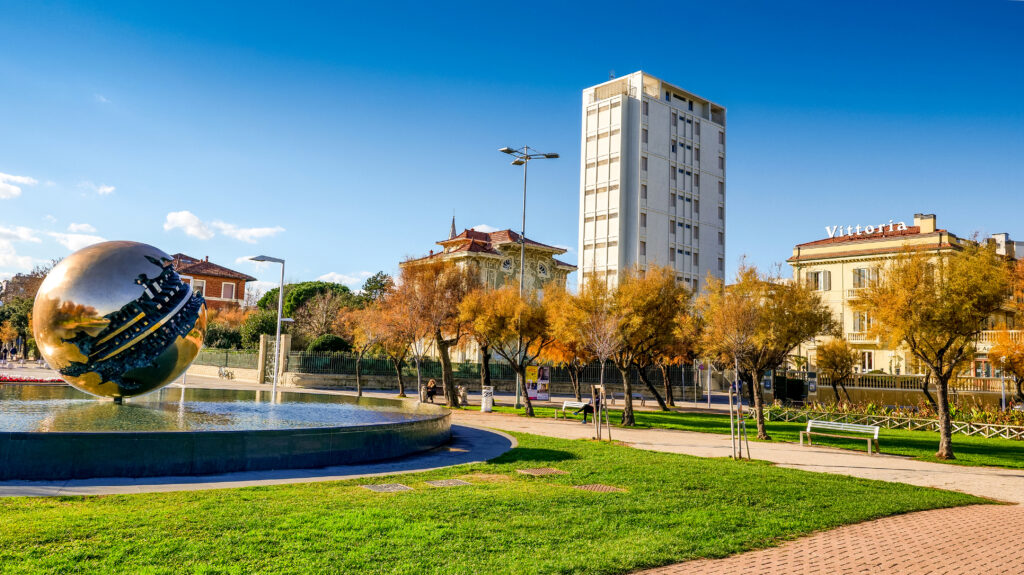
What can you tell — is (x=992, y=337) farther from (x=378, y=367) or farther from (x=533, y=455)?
(x=533, y=455)

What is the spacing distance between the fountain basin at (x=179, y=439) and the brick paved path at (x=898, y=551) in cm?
728

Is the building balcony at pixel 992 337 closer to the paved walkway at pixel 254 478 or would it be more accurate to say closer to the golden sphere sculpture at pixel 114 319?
the paved walkway at pixel 254 478

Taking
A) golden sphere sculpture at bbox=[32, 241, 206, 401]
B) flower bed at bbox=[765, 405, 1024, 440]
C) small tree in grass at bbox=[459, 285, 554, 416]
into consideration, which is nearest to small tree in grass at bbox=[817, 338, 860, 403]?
flower bed at bbox=[765, 405, 1024, 440]

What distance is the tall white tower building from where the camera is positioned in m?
68.8

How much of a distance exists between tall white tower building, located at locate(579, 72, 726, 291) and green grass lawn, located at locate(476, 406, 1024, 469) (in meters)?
38.1

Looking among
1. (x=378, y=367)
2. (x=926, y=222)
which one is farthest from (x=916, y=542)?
(x=926, y=222)

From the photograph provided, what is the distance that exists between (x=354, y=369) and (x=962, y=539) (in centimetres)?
4111

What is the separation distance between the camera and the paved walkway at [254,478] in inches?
366

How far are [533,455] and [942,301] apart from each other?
37.3 feet

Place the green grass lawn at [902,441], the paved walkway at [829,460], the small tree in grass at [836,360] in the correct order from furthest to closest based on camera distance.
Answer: the small tree in grass at [836,360] → the green grass lawn at [902,441] → the paved walkway at [829,460]

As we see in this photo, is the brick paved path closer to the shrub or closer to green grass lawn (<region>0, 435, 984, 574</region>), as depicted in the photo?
green grass lawn (<region>0, 435, 984, 574</region>)

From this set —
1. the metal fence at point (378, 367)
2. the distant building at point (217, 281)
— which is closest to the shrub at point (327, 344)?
the metal fence at point (378, 367)

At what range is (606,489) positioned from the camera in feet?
35.4

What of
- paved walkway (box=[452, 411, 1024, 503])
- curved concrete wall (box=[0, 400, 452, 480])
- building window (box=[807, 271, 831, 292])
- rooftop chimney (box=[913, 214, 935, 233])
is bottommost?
paved walkway (box=[452, 411, 1024, 503])
